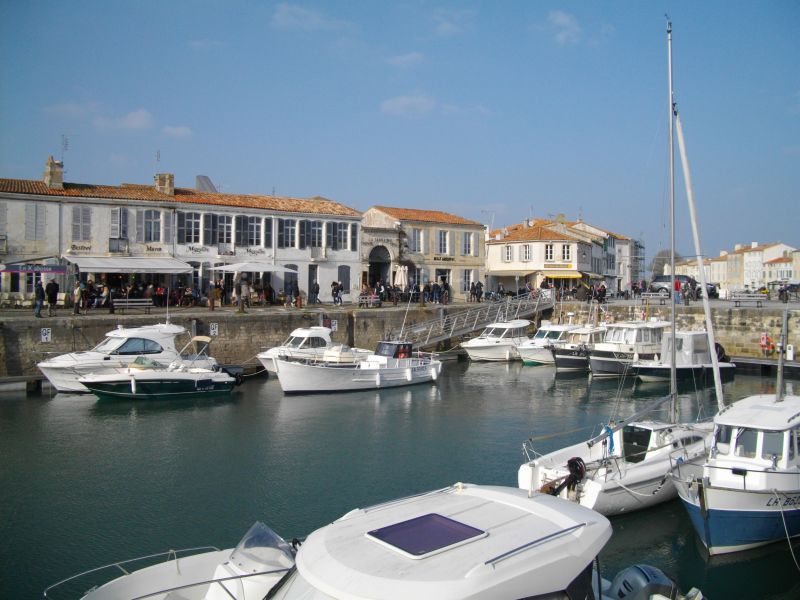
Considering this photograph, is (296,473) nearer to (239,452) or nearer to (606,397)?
(239,452)

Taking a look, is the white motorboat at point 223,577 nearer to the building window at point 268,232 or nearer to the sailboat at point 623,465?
the sailboat at point 623,465

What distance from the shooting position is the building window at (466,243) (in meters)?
50.5

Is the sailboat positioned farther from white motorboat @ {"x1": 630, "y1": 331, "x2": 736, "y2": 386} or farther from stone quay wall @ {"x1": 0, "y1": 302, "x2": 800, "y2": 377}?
stone quay wall @ {"x1": 0, "y1": 302, "x2": 800, "y2": 377}

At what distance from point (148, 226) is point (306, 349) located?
1313 centimetres

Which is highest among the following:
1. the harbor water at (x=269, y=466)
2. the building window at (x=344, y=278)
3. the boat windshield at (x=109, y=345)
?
the building window at (x=344, y=278)

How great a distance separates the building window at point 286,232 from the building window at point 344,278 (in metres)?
3.58

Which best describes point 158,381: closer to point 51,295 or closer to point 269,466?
point 51,295

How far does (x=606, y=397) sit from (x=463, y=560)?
23171 mm

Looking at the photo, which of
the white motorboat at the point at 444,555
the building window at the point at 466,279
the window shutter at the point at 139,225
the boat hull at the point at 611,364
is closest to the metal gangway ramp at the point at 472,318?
the building window at the point at 466,279

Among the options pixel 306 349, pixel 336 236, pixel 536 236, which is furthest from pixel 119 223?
pixel 536 236

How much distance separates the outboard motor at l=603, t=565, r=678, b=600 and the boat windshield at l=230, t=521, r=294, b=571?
3857 mm

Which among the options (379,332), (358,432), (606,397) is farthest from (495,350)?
(358,432)

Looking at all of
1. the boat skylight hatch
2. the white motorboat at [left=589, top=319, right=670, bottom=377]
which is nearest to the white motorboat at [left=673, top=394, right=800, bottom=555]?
the boat skylight hatch

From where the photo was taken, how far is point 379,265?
4725 centimetres
